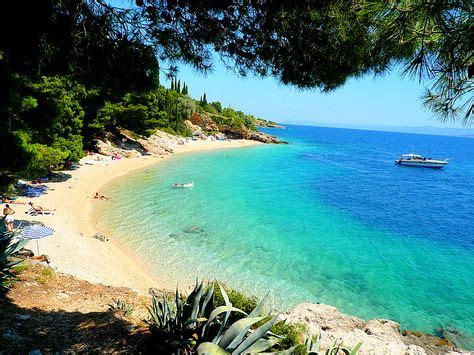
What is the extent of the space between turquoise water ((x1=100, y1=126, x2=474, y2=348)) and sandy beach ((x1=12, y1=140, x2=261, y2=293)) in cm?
113

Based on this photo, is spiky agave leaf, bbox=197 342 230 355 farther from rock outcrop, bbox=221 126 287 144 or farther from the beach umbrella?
rock outcrop, bbox=221 126 287 144

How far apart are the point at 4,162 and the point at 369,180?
44895mm

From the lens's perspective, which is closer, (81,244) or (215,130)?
(81,244)

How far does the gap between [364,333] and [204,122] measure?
73018 mm

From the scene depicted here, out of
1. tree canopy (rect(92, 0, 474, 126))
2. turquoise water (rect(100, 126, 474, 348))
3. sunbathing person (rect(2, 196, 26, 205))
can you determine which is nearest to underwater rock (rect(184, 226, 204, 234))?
turquoise water (rect(100, 126, 474, 348))

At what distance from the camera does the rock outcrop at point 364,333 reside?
752 cm

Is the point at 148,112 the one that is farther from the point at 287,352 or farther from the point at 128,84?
the point at 287,352

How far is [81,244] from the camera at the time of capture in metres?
14.2

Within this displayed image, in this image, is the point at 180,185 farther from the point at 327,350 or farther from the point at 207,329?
the point at 207,329

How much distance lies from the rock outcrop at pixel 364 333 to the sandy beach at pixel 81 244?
642 cm

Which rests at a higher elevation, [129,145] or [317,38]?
[317,38]

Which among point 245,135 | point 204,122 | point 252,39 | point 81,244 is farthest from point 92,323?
point 245,135

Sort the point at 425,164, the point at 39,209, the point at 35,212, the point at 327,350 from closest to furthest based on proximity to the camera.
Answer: the point at 327,350, the point at 35,212, the point at 39,209, the point at 425,164

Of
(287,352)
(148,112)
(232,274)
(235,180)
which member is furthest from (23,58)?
(148,112)
